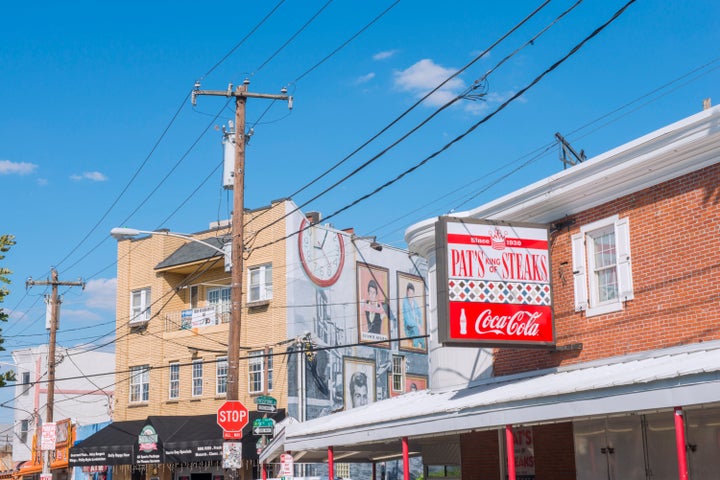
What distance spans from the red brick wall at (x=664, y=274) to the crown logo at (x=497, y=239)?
168 centimetres

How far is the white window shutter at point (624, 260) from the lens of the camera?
16.5 m

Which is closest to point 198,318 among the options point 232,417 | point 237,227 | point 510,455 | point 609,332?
point 237,227

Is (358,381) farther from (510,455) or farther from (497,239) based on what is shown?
(510,455)

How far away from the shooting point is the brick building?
46.6 ft

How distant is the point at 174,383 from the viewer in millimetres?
40781

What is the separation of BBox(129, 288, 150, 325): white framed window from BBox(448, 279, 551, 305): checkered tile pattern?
2813 centimetres

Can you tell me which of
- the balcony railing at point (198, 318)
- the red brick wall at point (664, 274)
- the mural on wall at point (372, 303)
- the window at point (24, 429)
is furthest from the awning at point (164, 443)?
the window at point (24, 429)

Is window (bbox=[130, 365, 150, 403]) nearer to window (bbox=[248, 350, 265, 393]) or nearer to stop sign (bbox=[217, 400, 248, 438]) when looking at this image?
window (bbox=[248, 350, 265, 393])

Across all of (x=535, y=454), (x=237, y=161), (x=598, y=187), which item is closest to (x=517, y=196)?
(x=598, y=187)

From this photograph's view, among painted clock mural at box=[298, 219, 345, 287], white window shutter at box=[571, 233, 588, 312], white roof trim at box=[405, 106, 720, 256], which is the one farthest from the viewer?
painted clock mural at box=[298, 219, 345, 287]

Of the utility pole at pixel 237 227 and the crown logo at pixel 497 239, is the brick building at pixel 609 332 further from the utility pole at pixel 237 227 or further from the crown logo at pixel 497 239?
the utility pole at pixel 237 227

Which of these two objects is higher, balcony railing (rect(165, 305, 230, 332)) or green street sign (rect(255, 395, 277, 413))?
balcony railing (rect(165, 305, 230, 332))

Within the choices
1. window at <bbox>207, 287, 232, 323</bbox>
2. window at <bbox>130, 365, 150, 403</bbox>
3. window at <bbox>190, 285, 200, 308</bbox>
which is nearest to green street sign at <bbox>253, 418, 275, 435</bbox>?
window at <bbox>207, 287, 232, 323</bbox>

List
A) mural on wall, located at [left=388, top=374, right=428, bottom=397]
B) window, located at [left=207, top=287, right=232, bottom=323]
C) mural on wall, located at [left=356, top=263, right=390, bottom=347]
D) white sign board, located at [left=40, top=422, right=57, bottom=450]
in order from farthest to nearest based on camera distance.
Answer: mural on wall, located at [left=388, top=374, right=428, bottom=397], mural on wall, located at [left=356, top=263, right=390, bottom=347], window, located at [left=207, top=287, right=232, bottom=323], white sign board, located at [left=40, top=422, right=57, bottom=450]
